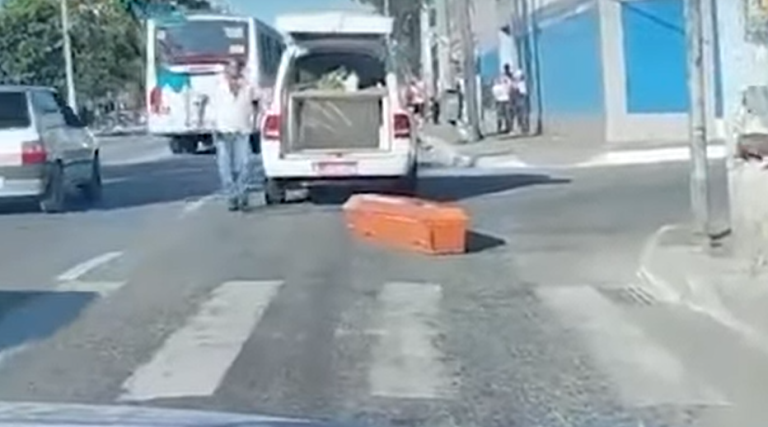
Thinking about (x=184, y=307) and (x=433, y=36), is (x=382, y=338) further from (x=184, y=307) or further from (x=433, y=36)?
(x=433, y=36)

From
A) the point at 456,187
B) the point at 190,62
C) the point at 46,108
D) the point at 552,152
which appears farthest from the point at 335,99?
the point at 190,62

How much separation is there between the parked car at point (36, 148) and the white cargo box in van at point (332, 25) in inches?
121

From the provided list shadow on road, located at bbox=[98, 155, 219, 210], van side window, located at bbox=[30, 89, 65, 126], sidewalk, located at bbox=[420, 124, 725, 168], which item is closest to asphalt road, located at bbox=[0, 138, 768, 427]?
van side window, located at bbox=[30, 89, 65, 126]

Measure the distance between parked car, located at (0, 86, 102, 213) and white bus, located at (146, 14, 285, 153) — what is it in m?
15.7

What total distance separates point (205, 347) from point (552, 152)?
23927 mm

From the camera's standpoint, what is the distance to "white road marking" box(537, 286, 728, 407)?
943cm

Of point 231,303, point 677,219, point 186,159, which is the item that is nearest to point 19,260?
point 231,303

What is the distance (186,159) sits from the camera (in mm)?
39531

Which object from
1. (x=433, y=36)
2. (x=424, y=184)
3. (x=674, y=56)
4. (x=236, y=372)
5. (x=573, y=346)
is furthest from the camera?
(x=433, y=36)

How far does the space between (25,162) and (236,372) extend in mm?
12555

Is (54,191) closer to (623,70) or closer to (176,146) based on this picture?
(623,70)

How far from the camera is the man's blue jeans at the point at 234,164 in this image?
22.5 meters

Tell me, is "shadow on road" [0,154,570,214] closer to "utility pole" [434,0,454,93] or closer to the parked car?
the parked car

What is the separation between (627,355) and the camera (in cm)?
1074
